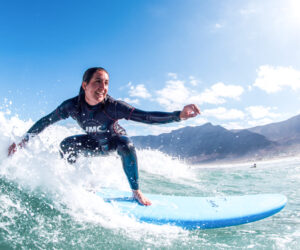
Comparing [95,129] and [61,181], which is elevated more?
[95,129]

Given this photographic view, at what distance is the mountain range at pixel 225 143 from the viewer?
68562 millimetres

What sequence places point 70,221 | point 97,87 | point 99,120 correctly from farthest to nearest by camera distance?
1. point 99,120
2. point 97,87
3. point 70,221

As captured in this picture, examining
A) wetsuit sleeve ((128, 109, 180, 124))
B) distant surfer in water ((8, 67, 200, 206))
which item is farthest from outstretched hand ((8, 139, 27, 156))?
wetsuit sleeve ((128, 109, 180, 124))

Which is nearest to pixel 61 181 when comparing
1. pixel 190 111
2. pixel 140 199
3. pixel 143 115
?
pixel 140 199

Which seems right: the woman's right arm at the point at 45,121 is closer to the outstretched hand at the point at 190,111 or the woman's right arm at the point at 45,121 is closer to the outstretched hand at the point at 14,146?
the outstretched hand at the point at 14,146

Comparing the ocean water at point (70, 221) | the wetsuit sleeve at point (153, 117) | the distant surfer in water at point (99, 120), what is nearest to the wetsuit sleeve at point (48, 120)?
the distant surfer in water at point (99, 120)

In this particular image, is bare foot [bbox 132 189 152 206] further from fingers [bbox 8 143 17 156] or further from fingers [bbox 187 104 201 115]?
fingers [bbox 8 143 17 156]

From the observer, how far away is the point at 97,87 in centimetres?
264

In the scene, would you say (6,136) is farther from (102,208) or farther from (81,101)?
(102,208)

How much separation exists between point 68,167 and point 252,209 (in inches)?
110

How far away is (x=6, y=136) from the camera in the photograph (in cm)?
299

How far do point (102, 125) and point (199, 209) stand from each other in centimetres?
189

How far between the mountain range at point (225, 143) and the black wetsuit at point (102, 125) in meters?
67.3

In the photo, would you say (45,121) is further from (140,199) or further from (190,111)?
(190,111)
